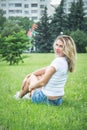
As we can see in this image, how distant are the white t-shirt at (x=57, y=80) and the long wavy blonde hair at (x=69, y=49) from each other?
4 centimetres

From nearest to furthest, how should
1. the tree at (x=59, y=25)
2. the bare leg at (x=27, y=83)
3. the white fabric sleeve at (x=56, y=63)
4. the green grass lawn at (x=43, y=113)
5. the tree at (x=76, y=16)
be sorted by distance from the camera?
the green grass lawn at (x=43, y=113) < the white fabric sleeve at (x=56, y=63) < the bare leg at (x=27, y=83) < the tree at (x=76, y=16) < the tree at (x=59, y=25)

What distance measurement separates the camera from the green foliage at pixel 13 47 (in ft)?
30.6

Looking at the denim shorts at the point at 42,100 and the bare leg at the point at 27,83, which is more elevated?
the bare leg at the point at 27,83

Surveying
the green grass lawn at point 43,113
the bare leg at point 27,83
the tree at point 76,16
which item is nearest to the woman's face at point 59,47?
the bare leg at point 27,83

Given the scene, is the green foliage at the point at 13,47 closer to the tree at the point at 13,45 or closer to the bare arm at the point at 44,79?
the tree at the point at 13,45

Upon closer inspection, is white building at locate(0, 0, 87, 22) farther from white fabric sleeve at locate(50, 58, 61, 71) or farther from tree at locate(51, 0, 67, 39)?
white fabric sleeve at locate(50, 58, 61, 71)

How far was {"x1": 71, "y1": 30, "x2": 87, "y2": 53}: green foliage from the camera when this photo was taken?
21.9 ft

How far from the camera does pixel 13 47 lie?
9.62 metres

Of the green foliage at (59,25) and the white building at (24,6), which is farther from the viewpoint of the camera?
the white building at (24,6)

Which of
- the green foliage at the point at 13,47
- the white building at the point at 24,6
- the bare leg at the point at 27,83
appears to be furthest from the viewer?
the green foliage at the point at 13,47

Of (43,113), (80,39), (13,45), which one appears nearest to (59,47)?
(43,113)

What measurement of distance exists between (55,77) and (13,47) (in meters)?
5.73

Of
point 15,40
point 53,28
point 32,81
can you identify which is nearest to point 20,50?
point 15,40

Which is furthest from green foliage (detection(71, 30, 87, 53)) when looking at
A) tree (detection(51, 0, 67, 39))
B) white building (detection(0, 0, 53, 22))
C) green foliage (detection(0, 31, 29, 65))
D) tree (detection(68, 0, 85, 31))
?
green foliage (detection(0, 31, 29, 65))
